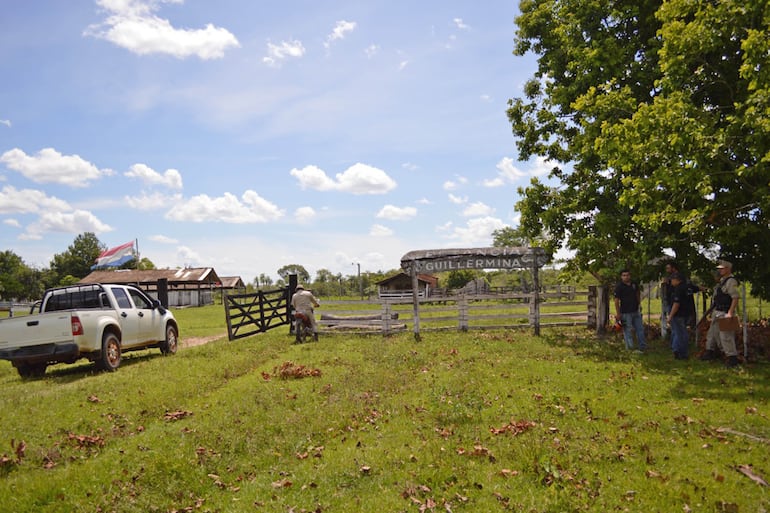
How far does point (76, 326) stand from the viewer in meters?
11.0

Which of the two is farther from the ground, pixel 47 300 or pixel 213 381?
pixel 47 300

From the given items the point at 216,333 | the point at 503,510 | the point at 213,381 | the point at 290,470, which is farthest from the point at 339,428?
the point at 216,333

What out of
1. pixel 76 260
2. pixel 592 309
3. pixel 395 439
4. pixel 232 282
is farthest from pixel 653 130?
pixel 76 260

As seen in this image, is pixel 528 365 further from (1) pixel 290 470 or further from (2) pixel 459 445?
(1) pixel 290 470

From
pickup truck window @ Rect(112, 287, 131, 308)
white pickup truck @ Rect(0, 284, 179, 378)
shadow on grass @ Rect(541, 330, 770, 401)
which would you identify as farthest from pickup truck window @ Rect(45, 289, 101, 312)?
shadow on grass @ Rect(541, 330, 770, 401)

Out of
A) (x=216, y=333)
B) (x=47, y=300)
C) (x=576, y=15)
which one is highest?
(x=576, y=15)

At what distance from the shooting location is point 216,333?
2262 centimetres

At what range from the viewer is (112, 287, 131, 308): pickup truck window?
1323cm

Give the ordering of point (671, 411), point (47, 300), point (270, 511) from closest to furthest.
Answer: point (270, 511), point (671, 411), point (47, 300)

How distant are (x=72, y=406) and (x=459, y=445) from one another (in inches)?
263

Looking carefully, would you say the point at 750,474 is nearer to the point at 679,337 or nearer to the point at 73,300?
the point at 679,337

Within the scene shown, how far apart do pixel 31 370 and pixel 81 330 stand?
2.20m

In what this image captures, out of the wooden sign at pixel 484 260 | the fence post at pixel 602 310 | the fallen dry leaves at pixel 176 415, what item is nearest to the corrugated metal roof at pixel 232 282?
the wooden sign at pixel 484 260

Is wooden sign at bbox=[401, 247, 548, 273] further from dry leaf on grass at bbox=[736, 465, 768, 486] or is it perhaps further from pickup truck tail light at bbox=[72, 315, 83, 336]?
dry leaf on grass at bbox=[736, 465, 768, 486]
